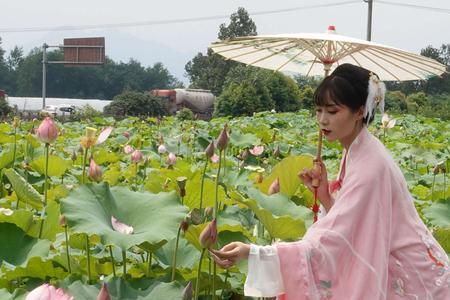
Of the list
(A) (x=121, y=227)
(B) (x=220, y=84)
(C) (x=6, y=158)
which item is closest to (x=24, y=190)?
(A) (x=121, y=227)

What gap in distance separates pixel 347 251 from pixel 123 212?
48 centimetres

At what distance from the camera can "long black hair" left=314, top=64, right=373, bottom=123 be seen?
155 cm

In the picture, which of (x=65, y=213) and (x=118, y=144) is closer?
(x=65, y=213)

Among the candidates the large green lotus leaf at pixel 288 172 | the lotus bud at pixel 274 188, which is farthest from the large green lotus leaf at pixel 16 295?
the large green lotus leaf at pixel 288 172

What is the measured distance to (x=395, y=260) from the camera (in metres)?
1.49

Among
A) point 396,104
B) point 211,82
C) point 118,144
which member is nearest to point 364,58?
point 118,144

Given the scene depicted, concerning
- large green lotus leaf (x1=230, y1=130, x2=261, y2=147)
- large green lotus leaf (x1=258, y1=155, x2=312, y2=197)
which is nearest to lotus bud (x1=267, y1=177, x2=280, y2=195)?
large green lotus leaf (x1=258, y1=155, x2=312, y2=197)

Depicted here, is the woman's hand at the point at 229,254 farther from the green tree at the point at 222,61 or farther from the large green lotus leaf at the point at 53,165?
the green tree at the point at 222,61

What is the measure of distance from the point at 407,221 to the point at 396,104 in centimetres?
2060

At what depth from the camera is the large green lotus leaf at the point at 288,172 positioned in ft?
6.91

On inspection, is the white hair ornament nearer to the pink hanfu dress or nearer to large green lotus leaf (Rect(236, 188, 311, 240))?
the pink hanfu dress

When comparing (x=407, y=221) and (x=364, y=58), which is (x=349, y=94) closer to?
(x=407, y=221)

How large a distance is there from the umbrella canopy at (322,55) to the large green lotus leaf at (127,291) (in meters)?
0.73

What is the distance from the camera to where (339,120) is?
1.55 metres
